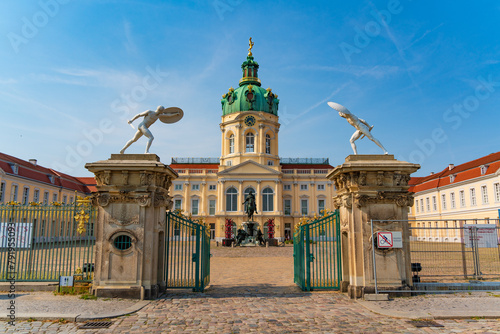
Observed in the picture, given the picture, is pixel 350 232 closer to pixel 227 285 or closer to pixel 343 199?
pixel 343 199

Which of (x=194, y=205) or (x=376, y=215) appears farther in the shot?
(x=194, y=205)

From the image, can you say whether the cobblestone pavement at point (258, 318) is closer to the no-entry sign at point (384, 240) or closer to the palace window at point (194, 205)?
the no-entry sign at point (384, 240)

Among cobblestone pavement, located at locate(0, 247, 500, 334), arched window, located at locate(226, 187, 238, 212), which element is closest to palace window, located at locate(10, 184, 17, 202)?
arched window, located at locate(226, 187, 238, 212)

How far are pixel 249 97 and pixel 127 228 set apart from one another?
52.6 m

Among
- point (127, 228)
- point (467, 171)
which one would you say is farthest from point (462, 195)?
point (127, 228)

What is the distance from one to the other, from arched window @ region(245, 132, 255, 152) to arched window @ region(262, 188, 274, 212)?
25.0 ft

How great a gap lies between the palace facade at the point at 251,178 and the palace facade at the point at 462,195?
15443 millimetres

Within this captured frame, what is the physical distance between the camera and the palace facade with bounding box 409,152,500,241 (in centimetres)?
3916

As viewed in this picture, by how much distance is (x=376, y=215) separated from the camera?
10.4m

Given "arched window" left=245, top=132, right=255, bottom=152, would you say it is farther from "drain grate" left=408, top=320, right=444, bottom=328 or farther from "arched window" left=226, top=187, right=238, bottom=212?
"drain grate" left=408, top=320, right=444, bottom=328

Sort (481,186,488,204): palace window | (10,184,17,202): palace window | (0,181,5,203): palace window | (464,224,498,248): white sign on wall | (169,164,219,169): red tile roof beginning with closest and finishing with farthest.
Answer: (464,224,498,248): white sign on wall
(0,181,5,203): palace window
(481,186,488,204): palace window
(10,184,17,202): palace window
(169,164,219,169): red tile roof

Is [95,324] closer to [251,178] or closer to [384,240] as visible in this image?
[384,240]

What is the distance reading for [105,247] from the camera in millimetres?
10141

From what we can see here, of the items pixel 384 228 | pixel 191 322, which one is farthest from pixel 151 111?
pixel 384 228
